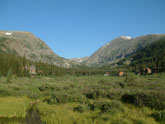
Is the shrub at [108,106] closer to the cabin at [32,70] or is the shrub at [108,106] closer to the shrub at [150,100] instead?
the shrub at [150,100]

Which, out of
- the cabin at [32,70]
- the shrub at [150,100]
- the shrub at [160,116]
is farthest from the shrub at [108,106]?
the cabin at [32,70]

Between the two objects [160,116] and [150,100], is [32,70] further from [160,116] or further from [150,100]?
[160,116]

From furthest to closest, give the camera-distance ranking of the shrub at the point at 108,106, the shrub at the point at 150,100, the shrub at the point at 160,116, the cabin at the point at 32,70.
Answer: the cabin at the point at 32,70 → the shrub at the point at 150,100 → the shrub at the point at 108,106 → the shrub at the point at 160,116

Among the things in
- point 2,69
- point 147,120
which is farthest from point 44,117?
point 2,69

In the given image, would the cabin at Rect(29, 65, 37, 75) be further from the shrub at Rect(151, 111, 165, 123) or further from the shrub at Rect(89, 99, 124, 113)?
the shrub at Rect(151, 111, 165, 123)

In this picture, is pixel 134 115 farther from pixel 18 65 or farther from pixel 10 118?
pixel 18 65

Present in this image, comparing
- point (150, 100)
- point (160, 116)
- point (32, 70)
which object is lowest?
point (160, 116)

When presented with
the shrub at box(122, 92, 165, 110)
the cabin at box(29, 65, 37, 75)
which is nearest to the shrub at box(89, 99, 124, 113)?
the shrub at box(122, 92, 165, 110)

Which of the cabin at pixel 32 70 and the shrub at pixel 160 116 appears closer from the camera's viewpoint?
the shrub at pixel 160 116

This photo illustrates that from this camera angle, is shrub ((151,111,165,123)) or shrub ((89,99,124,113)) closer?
shrub ((151,111,165,123))

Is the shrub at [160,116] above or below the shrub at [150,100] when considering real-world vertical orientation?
below

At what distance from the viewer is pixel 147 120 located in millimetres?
8664

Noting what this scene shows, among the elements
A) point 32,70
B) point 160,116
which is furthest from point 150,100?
point 32,70

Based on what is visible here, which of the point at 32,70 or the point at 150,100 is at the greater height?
the point at 32,70
